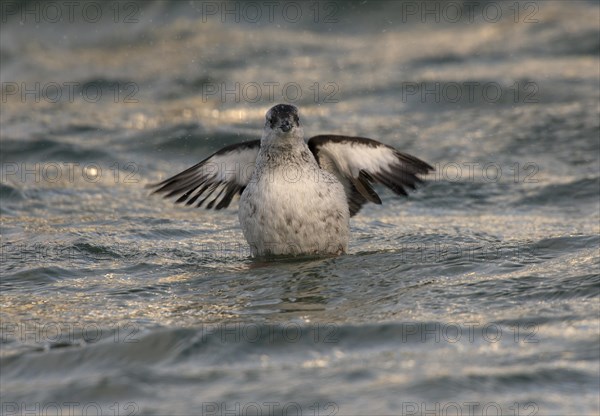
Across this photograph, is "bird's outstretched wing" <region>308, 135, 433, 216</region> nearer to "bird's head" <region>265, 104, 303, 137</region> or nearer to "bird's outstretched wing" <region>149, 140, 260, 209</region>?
"bird's head" <region>265, 104, 303, 137</region>

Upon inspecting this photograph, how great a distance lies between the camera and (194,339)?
6.65 meters

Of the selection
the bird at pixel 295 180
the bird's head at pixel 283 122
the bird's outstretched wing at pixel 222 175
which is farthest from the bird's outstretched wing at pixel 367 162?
the bird's outstretched wing at pixel 222 175

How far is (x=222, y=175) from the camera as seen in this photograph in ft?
28.9

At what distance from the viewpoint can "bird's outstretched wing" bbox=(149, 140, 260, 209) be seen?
859cm

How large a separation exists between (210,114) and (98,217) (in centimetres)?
407

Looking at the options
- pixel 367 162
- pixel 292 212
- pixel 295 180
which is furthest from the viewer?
pixel 367 162

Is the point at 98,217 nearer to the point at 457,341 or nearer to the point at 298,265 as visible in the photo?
the point at 298,265

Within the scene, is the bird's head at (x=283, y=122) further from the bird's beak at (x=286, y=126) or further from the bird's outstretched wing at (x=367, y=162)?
the bird's outstretched wing at (x=367, y=162)

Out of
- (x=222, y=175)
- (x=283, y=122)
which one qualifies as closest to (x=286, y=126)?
(x=283, y=122)

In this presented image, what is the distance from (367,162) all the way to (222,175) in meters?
1.26

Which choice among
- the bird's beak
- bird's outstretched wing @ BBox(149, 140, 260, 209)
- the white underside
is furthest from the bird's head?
bird's outstretched wing @ BBox(149, 140, 260, 209)

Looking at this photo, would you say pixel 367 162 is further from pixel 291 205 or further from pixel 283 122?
pixel 291 205

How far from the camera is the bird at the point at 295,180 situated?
26.0 ft

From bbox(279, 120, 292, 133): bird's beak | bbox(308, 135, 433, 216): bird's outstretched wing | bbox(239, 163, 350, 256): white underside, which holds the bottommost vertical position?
bbox(239, 163, 350, 256): white underside
